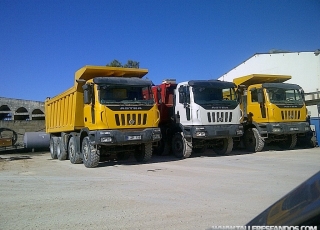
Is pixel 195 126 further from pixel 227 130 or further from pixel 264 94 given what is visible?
pixel 264 94

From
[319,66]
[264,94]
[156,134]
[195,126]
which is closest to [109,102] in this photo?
[156,134]

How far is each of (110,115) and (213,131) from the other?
12.7 ft

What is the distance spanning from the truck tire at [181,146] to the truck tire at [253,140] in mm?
3331

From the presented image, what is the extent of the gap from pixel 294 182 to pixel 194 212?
2.87 meters

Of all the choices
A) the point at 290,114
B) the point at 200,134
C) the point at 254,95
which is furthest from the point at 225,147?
the point at 290,114

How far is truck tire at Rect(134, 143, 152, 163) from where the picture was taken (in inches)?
396

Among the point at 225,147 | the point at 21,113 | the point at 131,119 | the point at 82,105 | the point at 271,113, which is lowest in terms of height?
the point at 225,147

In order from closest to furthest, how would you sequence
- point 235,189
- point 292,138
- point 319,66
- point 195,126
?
point 235,189, point 195,126, point 292,138, point 319,66

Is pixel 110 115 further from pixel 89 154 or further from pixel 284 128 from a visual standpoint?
pixel 284 128

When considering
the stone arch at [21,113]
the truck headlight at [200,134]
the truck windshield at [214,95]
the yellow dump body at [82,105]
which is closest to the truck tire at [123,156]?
the yellow dump body at [82,105]

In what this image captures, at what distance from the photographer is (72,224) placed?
391 cm

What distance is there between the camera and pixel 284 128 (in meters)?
11.7

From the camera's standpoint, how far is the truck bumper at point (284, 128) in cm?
1155

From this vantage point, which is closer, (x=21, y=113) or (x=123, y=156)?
(x=123, y=156)
